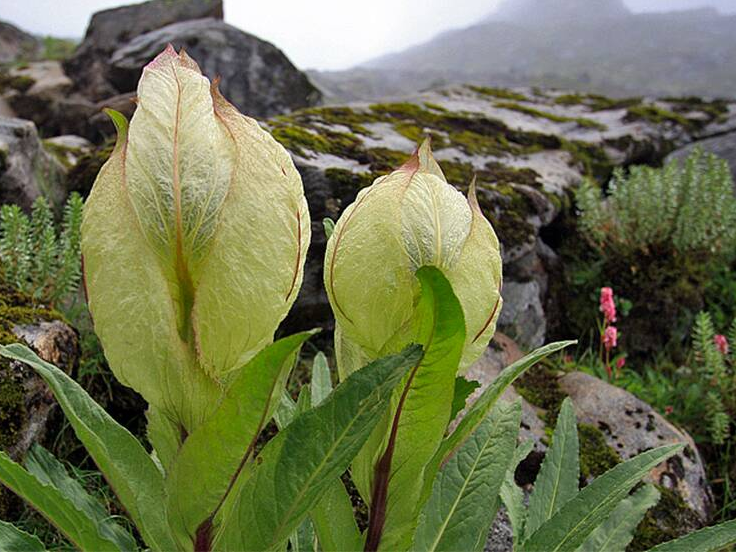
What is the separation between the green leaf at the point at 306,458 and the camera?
27.4 inches

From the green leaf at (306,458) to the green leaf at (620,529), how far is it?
825 mm

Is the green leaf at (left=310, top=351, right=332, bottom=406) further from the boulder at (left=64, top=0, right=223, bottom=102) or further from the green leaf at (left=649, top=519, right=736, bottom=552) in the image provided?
the boulder at (left=64, top=0, right=223, bottom=102)

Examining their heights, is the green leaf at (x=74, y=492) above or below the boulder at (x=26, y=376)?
above

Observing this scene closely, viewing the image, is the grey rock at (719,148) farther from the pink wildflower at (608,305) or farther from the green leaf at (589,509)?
the green leaf at (589,509)

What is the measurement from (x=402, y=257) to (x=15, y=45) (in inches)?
642

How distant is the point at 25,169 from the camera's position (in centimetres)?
340

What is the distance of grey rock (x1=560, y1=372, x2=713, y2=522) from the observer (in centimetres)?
243

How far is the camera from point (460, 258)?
0.81 meters

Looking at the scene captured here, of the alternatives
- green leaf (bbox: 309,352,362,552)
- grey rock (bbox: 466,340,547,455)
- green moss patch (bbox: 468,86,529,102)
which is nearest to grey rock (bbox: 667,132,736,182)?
green moss patch (bbox: 468,86,529,102)

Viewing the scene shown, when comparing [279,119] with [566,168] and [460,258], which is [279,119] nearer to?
[566,168]

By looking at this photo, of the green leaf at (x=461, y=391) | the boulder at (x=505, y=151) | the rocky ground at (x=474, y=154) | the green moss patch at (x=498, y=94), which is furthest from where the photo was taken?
the green moss patch at (x=498, y=94)

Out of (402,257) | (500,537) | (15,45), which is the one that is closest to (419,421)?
(402,257)

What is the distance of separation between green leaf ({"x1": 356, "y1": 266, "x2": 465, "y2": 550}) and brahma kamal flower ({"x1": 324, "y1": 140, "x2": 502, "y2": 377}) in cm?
5

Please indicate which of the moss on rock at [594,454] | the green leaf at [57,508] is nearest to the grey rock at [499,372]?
the moss on rock at [594,454]
